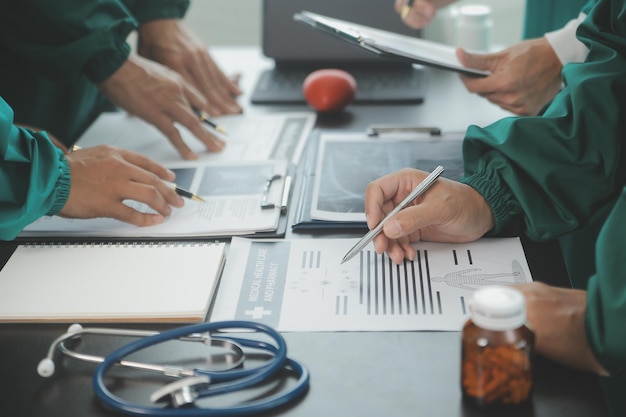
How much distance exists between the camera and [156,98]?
155cm

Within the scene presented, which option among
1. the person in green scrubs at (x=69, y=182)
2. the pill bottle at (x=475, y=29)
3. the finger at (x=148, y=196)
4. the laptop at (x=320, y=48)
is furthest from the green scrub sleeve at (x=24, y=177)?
the pill bottle at (x=475, y=29)

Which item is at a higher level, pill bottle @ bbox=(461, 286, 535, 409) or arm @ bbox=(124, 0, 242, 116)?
arm @ bbox=(124, 0, 242, 116)

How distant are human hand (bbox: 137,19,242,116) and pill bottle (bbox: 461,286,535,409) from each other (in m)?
1.03

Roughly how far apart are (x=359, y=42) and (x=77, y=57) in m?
0.53

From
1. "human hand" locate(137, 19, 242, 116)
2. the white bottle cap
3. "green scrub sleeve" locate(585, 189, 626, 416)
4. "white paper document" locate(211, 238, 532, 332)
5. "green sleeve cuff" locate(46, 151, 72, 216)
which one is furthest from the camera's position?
"human hand" locate(137, 19, 242, 116)

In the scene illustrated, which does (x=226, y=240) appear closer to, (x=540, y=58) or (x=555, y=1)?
(x=540, y=58)

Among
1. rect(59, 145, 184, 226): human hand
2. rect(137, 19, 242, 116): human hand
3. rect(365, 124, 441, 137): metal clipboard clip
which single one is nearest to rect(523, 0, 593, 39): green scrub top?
rect(365, 124, 441, 137): metal clipboard clip

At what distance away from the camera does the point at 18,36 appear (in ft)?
5.05

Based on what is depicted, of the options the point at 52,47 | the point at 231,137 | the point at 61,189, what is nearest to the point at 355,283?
the point at 61,189

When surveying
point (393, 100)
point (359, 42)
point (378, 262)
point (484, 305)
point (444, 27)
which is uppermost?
point (444, 27)

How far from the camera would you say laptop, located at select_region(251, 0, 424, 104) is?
5.98 feet

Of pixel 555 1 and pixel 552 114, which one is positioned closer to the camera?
pixel 552 114

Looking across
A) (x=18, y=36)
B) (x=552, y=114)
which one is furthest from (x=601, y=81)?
(x=18, y=36)

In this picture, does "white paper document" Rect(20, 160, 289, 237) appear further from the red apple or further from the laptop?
the laptop
